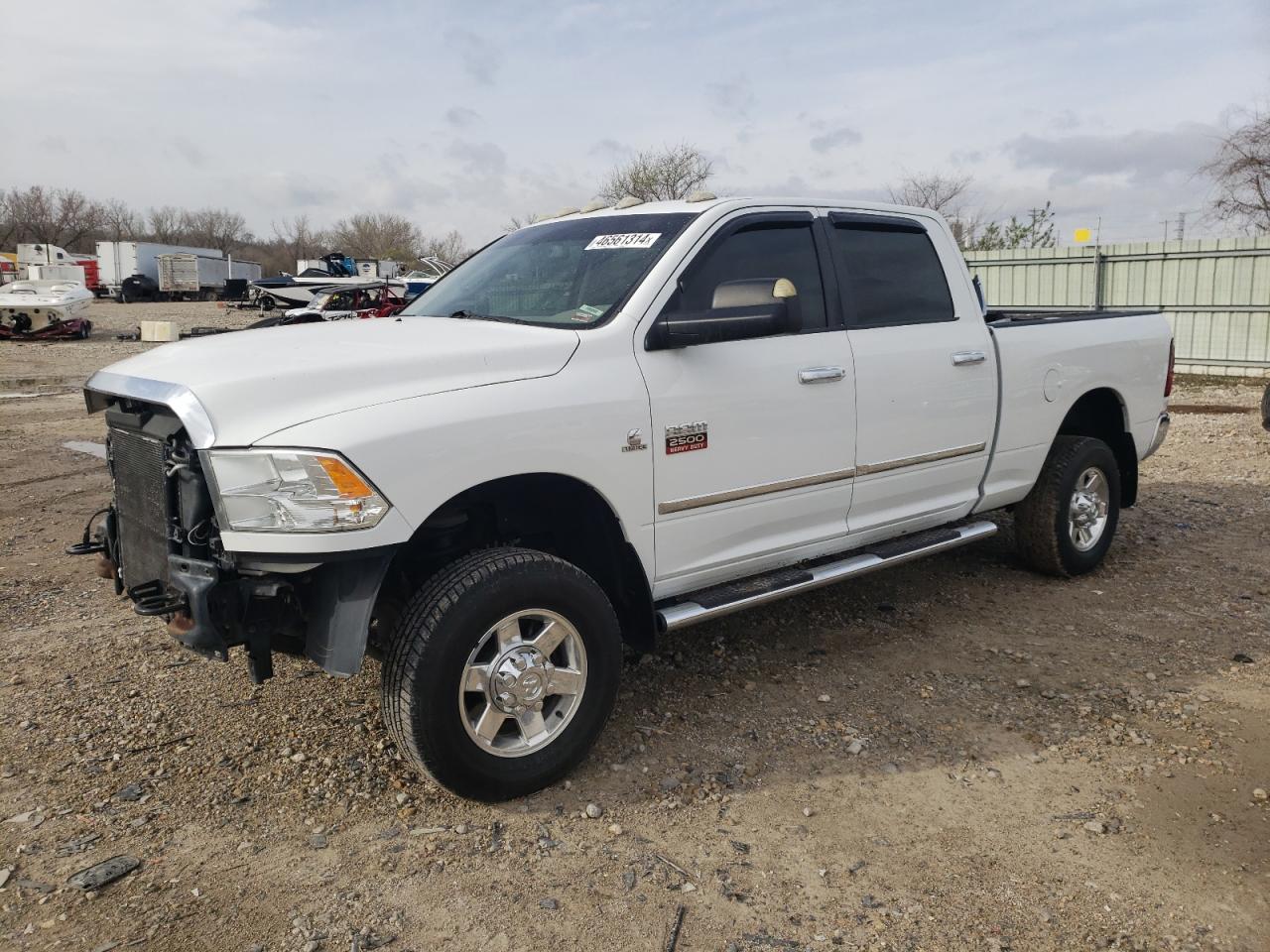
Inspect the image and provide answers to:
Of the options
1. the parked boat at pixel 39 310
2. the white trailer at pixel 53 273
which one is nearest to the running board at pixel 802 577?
the parked boat at pixel 39 310

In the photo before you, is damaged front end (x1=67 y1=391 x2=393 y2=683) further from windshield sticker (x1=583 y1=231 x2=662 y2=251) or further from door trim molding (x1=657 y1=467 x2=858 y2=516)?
windshield sticker (x1=583 y1=231 x2=662 y2=251)

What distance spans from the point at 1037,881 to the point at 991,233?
93.5 feet

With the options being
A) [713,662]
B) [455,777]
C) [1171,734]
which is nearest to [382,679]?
[455,777]

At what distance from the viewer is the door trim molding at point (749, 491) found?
366 cm

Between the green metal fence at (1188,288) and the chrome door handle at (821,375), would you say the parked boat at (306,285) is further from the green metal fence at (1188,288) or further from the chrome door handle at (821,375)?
the chrome door handle at (821,375)

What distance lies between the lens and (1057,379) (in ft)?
17.3

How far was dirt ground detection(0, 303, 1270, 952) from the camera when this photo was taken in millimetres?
2748

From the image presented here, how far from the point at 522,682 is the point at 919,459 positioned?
7.39ft

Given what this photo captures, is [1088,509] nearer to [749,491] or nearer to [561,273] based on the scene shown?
[749,491]

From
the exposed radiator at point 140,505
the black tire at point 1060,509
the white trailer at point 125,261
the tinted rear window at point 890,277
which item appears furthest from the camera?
the white trailer at point 125,261

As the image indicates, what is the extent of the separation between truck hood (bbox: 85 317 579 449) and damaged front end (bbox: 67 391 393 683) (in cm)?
8

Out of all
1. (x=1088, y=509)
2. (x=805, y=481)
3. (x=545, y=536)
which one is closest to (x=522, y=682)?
(x=545, y=536)

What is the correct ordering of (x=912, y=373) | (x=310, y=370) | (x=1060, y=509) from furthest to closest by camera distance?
1. (x=1060, y=509)
2. (x=912, y=373)
3. (x=310, y=370)

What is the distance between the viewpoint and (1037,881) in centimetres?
290
